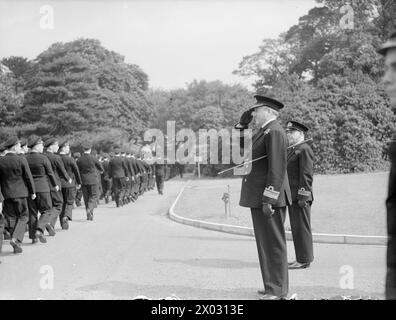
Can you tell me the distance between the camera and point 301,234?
859 cm

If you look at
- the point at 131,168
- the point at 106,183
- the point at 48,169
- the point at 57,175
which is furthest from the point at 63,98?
the point at 48,169

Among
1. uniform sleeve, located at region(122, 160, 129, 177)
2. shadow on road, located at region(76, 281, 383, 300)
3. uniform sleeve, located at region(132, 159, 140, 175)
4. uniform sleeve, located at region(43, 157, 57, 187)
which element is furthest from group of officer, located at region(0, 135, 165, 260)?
uniform sleeve, located at region(132, 159, 140, 175)

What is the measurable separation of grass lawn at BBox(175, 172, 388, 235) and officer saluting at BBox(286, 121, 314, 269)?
2047 mm

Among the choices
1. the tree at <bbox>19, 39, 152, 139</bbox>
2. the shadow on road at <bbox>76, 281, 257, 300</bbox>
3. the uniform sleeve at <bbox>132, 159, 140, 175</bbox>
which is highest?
→ the tree at <bbox>19, 39, 152, 139</bbox>

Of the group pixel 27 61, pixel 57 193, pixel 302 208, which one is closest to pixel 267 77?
pixel 27 61

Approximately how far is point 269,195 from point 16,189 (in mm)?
5732

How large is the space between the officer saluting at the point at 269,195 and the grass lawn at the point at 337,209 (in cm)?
401

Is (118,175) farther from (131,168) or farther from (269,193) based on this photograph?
(269,193)

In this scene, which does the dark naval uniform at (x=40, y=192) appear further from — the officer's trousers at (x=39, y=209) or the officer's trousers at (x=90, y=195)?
the officer's trousers at (x=90, y=195)

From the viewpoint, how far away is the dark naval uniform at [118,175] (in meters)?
21.3

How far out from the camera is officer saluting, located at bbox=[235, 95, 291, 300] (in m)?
6.53

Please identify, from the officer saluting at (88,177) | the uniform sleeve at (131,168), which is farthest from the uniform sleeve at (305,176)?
the uniform sleeve at (131,168)

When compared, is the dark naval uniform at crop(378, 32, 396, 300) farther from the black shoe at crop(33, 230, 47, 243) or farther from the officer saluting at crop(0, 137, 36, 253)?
the black shoe at crop(33, 230, 47, 243)
